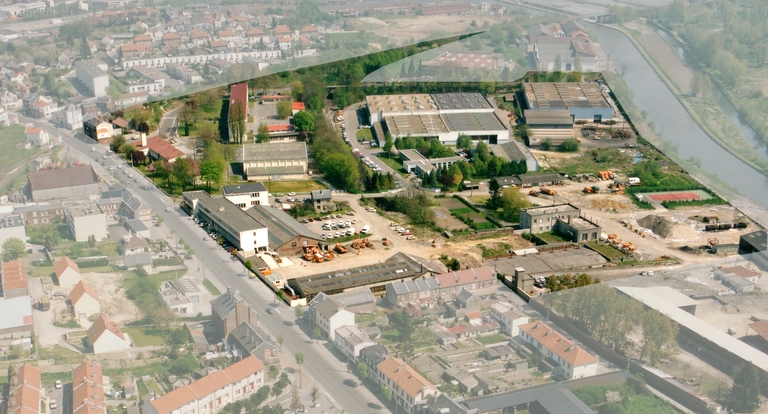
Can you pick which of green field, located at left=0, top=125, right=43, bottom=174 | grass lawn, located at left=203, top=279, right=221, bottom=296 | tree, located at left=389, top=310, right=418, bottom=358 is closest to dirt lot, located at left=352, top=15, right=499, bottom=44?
grass lawn, located at left=203, top=279, right=221, bottom=296

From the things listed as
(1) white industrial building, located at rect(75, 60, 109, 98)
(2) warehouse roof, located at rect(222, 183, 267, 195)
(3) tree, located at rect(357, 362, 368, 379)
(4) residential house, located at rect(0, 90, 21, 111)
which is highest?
(1) white industrial building, located at rect(75, 60, 109, 98)

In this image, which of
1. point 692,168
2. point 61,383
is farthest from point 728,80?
point 61,383

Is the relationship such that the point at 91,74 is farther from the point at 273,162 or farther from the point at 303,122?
the point at 303,122

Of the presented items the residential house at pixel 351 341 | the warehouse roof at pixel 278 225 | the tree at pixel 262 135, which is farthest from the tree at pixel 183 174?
the residential house at pixel 351 341

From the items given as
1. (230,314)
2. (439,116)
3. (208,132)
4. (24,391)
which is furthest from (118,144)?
(24,391)

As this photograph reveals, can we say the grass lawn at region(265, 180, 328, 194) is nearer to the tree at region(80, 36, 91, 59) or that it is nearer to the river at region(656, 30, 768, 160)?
the tree at region(80, 36, 91, 59)

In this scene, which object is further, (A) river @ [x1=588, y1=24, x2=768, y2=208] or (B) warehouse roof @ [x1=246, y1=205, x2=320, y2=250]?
(B) warehouse roof @ [x1=246, y1=205, x2=320, y2=250]

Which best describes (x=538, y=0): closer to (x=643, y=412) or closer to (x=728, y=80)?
(x=728, y=80)
